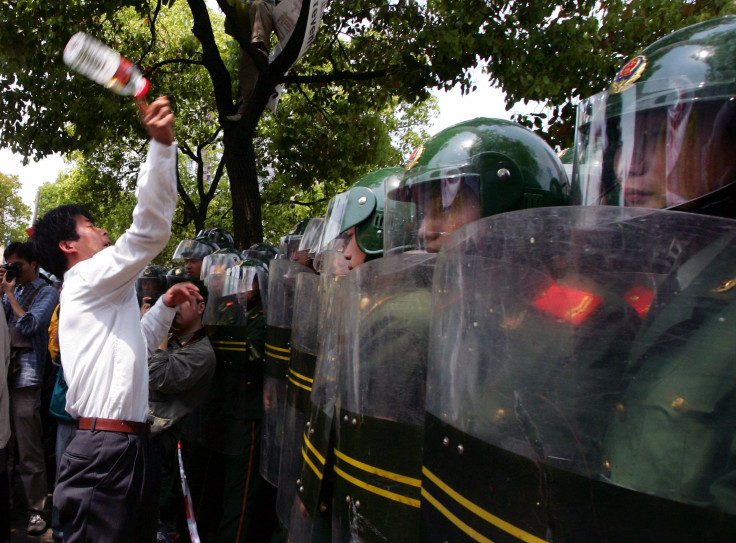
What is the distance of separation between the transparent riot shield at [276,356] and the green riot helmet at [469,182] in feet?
3.60

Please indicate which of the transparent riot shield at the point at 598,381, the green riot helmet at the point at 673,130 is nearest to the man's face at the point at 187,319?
the green riot helmet at the point at 673,130

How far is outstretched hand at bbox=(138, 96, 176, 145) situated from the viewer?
2248 mm

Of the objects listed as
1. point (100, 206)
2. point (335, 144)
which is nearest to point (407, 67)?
point (335, 144)

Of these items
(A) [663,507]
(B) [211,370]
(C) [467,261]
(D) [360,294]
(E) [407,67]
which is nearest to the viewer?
(A) [663,507]

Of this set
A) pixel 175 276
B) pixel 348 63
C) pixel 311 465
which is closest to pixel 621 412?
pixel 311 465

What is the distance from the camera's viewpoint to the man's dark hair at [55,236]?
288cm

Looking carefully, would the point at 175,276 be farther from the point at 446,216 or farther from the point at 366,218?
the point at 446,216

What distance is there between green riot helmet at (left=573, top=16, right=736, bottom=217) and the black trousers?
1.95m

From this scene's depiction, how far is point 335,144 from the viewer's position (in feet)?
39.0

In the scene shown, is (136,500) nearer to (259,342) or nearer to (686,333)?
(259,342)

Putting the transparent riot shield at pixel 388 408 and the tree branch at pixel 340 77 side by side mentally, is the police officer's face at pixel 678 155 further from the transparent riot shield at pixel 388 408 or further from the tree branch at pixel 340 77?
the tree branch at pixel 340 77

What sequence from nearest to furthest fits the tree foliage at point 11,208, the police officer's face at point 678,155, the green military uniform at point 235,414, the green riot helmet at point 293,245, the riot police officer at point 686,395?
the riot police officer at point 686,395
the police officer's face at point 678,155
the green military uniform at point 235,414
the green riot helmet at point 293,245
the tree foliage at point 11,208

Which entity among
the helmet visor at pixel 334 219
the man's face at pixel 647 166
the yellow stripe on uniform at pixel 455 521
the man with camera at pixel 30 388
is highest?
the man's face at pixel 647 166

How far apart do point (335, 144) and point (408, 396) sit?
10502mm
